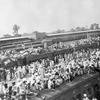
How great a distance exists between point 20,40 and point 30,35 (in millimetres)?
Answer: 4305

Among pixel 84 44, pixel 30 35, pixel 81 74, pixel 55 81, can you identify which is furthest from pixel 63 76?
pixel 30 35

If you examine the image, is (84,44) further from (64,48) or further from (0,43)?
(0,43)

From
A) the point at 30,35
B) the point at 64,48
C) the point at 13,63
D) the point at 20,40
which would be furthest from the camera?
the point at 30,35

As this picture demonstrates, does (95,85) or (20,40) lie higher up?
(20,40)

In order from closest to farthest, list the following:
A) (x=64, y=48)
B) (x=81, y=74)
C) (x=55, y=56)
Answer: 1. (x=81, y=74)
2. (x=55, y=56)
3. (x=64, y=48)

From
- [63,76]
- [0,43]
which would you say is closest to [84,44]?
[0,43]

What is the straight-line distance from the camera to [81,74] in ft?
40.3

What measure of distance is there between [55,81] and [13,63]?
6813 millimetres

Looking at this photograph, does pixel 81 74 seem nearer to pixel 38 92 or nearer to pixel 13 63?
pixel 38 92

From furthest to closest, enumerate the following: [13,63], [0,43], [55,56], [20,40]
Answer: [20,40] < [0,43] < [55,56] < [13,63]

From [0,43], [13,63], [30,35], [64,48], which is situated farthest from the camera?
[30,35]

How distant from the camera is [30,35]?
99.5 ft

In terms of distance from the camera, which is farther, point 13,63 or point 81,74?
point 13,63

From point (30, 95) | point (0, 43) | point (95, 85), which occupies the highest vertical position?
point (0, 43)
